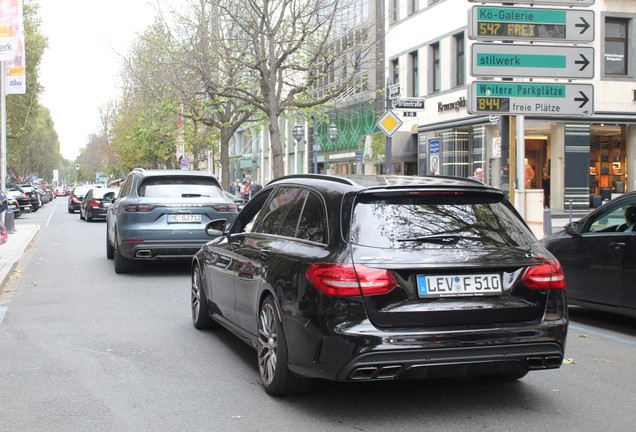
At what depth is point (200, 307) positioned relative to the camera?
8297 millimetres

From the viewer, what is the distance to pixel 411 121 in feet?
127

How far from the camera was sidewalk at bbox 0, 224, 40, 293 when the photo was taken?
1321 cm

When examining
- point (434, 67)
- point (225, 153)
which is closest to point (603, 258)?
point (434, 67)

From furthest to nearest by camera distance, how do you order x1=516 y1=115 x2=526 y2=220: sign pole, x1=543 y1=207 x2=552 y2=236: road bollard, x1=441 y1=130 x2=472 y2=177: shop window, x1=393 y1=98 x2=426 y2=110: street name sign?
x1=441 y1=130 x2=472 y2=177: shop window
x1=393 y1=98 x2=426 y2=110: street name sign
x1=543 y1=207 x2=552 y2=236: road bollard
x1=516 y1=115 x2=526 y2=220: sign pole

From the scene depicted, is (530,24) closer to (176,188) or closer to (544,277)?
(176,188)

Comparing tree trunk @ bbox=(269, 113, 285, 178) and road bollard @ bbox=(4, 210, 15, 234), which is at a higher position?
tree trunk @ bbox=(269, 113, 285, 178)

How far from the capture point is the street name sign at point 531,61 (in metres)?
12.9

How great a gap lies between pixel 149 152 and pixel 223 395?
5396 cm

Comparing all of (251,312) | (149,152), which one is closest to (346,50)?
(251,312)

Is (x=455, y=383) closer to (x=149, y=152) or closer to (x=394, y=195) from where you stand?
(x=394, y=195)

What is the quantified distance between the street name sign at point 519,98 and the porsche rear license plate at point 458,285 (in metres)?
7.93

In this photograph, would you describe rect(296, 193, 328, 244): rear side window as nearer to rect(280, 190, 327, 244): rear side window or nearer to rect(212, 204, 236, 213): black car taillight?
rect(280, 190, 327, 244): rear side window

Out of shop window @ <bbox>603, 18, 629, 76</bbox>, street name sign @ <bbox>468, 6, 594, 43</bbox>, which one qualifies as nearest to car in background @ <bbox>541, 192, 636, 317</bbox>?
street name sign @ <bbox>468, 6, 594, 43</bbox>

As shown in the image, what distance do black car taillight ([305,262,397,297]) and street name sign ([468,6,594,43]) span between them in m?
8.65
